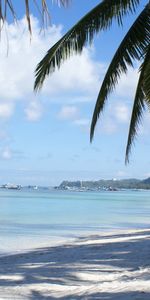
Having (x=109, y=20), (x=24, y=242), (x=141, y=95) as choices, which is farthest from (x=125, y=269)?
(x=24, y=242)

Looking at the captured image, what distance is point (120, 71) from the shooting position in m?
7.93

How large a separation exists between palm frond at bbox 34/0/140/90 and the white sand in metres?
3.14

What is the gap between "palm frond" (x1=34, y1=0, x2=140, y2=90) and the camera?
25.3 feet

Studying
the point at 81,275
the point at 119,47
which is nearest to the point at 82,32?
the point at 119,47

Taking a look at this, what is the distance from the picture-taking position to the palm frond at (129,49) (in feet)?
24.9

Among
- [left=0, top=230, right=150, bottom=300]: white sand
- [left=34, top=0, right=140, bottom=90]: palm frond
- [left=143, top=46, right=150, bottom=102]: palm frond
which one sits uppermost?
[left=34, top=0, right=140, bottom=90]: palm frond

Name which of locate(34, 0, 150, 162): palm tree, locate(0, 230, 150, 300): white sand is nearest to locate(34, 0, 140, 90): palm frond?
locate(34, 0, 150, 162): palm tree

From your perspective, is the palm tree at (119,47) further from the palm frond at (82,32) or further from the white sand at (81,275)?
the white sand at (81,275)

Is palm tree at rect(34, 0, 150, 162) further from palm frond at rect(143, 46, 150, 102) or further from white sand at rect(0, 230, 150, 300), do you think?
white sand at rect(0, 230, 150, 300)

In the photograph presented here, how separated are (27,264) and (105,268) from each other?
215cm

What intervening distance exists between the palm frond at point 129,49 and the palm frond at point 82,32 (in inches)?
15.6

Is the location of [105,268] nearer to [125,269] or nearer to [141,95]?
[125,269]

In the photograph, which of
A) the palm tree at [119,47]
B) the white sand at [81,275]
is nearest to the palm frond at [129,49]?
the palm tree at [119,47]

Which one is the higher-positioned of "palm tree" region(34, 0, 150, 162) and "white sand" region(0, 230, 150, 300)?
"palm tree" region(34, 0, 150, 162)
